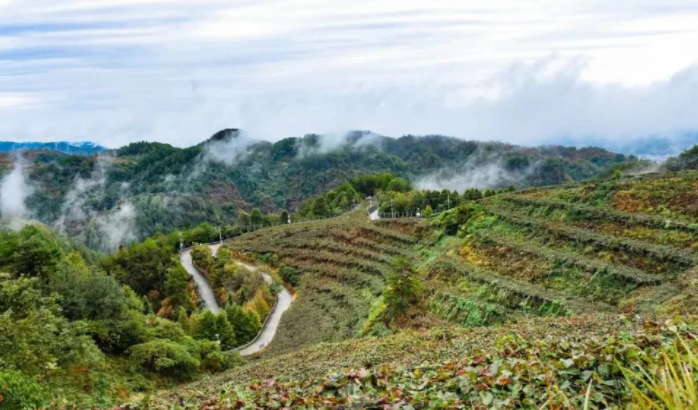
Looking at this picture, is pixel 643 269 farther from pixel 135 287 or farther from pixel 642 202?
pixel 135 287

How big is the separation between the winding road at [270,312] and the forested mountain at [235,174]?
2448 inches

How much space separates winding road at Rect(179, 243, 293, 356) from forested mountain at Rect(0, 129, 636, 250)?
6218cm

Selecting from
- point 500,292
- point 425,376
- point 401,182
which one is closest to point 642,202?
point 500,292

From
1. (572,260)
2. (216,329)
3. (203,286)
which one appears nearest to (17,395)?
(572,260)

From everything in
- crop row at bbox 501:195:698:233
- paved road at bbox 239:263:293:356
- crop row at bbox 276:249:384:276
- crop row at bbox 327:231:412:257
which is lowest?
paved road at bbox 239:263:293:356

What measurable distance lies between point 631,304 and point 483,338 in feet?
26.1

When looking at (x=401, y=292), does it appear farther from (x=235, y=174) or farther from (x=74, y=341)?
(x=235, y=174)

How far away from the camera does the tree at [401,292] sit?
81.5 ft

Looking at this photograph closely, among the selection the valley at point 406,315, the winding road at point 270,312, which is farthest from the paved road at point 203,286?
the valley at point 406,315

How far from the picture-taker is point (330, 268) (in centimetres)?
3753

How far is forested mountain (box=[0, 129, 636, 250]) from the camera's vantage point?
379 ft

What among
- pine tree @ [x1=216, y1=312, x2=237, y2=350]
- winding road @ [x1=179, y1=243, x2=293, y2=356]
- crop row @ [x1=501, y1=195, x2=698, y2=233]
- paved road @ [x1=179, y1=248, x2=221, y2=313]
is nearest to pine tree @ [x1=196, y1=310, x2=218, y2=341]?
pine tree @ [x1=216, y1=312, x2=237, y2=350]

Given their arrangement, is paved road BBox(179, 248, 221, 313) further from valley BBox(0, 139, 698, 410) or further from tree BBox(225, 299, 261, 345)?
tree BBox(225, 299, 261, 345)

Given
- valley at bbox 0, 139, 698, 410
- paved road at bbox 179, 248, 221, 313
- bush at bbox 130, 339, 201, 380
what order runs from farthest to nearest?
paved road at bbox 179, 248, 221, 313 < bush at bbox 130, 339, 201, 380 < valley at bbox 0, 139, 698, 410
